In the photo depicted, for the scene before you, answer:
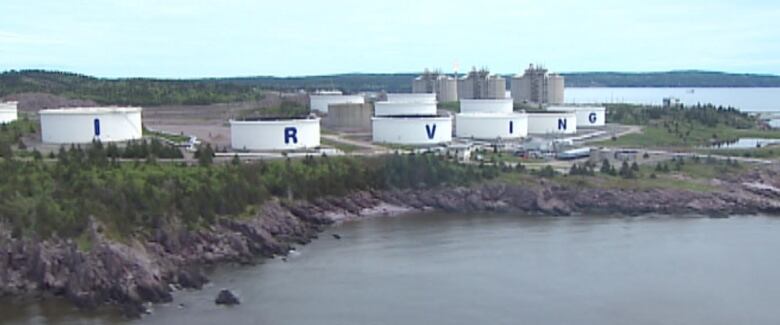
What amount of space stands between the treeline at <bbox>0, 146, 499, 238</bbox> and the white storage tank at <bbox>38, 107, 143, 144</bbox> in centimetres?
359

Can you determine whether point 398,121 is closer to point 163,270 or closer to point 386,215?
point 386,215

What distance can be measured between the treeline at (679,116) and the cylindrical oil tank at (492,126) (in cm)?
667

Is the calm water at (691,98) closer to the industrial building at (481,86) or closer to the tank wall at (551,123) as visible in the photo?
the industrial building at (481,86)

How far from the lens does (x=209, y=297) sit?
37.7 ft

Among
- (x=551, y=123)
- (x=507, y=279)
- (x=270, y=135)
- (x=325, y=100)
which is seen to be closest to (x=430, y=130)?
(x=270, y=135)

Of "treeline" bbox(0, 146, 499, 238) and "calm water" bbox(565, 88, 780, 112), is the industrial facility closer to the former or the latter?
"treeline" bbox(0, 146, 499, 238)

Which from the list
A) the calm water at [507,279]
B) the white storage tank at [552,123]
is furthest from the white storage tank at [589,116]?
the calm water at [507,279]

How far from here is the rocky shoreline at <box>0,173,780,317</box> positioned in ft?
38.4

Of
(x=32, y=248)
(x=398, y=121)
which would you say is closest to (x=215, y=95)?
(x=398, y=121)

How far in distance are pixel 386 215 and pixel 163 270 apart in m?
5.94

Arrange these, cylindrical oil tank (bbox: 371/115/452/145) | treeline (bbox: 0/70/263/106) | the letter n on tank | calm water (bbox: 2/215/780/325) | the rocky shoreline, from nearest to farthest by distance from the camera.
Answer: calm water (bbox: 2/215/780/325)
the rocky shoreline
the letter n on tank
cylindrical oil tank (bbox: 371/115/452/145)
treeline (bbox: 0/70/263/106)

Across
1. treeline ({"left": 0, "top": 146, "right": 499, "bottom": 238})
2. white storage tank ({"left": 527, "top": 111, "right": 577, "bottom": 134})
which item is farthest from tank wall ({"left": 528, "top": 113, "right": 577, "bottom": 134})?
treeline ({"left": 0, "top": 146, "right": 499, "bottom": 238})

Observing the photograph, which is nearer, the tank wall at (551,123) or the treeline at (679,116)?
the tank wall at (551,123)

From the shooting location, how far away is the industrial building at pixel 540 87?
3809cm
